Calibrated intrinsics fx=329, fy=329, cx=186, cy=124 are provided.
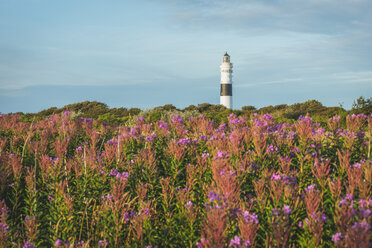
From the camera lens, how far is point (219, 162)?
12.6 ft

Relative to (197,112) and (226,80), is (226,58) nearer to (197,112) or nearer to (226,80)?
(226,80)

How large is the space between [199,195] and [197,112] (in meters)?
13.0

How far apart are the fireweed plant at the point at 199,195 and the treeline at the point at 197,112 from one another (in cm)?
322

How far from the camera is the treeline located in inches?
545

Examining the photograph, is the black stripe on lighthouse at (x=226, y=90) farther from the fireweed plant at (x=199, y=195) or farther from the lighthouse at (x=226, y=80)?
the fireweed plant at (x=199, y=195)

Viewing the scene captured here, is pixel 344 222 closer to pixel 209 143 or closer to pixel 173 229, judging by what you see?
pixel 173 229

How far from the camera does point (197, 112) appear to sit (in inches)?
685

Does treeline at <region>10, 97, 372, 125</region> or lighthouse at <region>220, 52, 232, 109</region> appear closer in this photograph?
treeline at <region>10, 97, 372, 125</region>

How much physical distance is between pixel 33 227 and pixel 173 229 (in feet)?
5.10

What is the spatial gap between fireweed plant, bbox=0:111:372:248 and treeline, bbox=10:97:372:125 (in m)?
3.22

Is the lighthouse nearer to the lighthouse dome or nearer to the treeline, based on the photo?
the lighthouse dome

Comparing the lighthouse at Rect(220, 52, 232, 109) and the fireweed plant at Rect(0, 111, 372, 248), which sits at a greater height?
the lighthouse at Rect(220, 52, 232, 109)

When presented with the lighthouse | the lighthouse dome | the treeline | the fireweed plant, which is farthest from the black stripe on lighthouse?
the fireweed plant

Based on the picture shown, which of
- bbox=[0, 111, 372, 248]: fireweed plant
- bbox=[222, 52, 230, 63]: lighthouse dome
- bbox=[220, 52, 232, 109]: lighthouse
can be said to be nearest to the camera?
bbox=[0, 111, 372, 248]: fireweed plant
